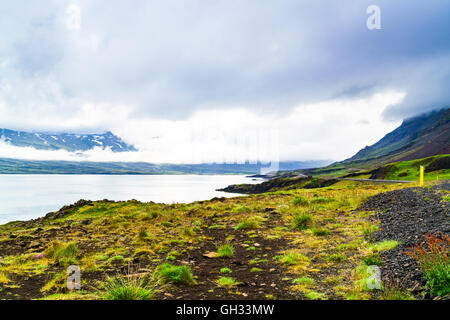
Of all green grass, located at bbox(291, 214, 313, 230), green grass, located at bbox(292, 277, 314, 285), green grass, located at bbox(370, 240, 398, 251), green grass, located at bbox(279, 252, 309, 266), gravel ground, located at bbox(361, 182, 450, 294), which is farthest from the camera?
green grass, located at bbox(291, 214, 313, 230)

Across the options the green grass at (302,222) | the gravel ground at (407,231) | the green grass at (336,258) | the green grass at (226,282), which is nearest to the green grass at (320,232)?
the green grass at (302,222)

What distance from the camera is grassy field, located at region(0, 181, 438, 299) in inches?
274

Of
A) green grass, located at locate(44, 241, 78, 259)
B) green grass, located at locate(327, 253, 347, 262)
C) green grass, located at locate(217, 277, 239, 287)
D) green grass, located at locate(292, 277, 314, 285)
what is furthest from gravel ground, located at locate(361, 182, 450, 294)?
green grass, located at locate(44, 241, 78, 259)

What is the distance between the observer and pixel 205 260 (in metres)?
10.5

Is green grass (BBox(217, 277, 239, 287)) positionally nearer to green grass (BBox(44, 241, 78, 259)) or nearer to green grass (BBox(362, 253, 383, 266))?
green grass (BBox(362, 253, 383, 266))

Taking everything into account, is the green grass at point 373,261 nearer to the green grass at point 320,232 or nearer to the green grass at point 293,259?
the green grass at point 293,259

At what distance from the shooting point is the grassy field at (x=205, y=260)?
6969 mm

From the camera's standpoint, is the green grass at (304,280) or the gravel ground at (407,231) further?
the green grass at (304,280)

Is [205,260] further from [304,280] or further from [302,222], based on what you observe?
[302,222]

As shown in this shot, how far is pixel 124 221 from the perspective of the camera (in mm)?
20859

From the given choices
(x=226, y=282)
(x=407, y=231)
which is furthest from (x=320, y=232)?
(x=226, y=282)
